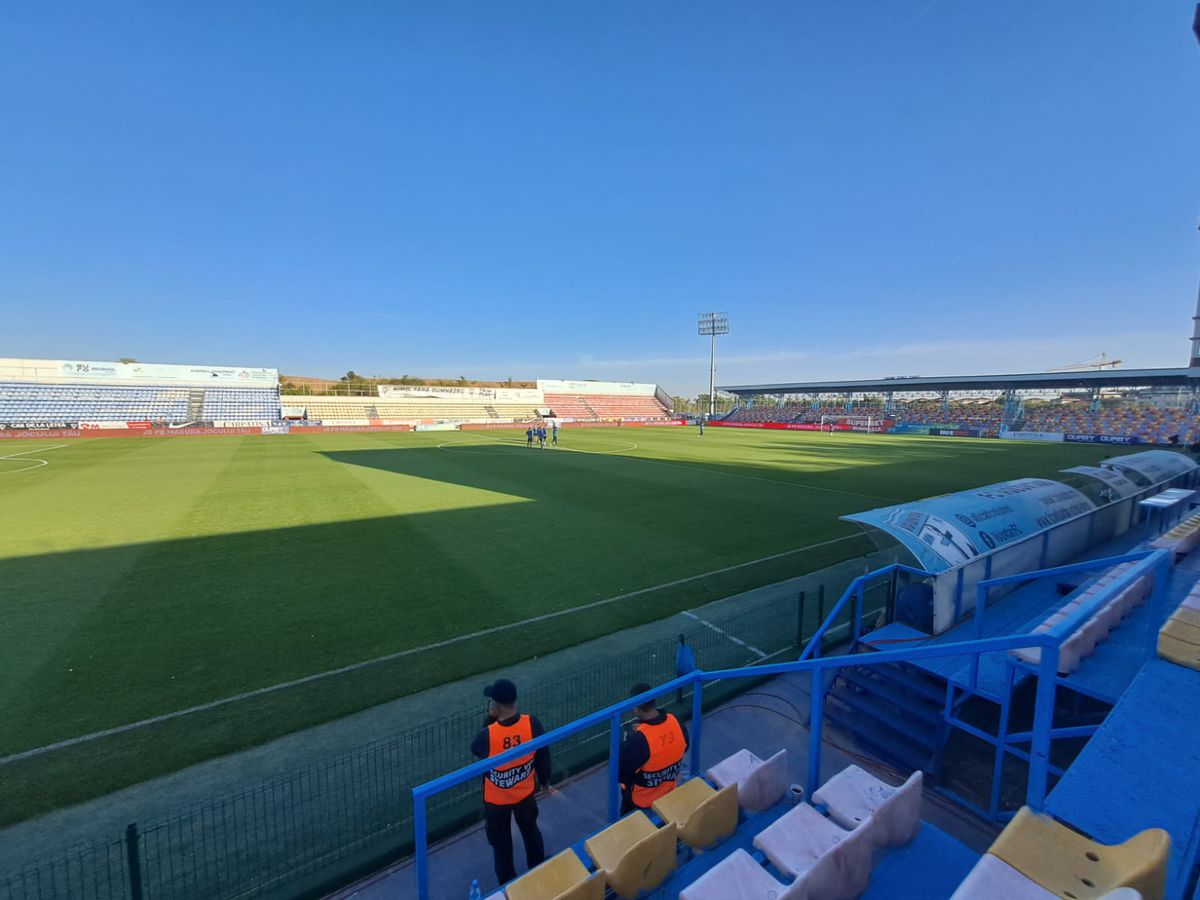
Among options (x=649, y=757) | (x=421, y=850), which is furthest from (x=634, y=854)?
(x=421, y=850)

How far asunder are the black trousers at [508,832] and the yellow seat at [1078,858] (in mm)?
3238

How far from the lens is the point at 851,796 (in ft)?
13.2

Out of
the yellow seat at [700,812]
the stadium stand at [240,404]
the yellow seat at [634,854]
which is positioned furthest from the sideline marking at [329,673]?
the stadium stand at [240,404]

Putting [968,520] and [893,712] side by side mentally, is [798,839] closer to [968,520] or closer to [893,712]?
[893,712]

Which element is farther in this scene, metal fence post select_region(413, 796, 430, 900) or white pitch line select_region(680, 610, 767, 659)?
white pitch line select_region(680, 610, 767, 659)

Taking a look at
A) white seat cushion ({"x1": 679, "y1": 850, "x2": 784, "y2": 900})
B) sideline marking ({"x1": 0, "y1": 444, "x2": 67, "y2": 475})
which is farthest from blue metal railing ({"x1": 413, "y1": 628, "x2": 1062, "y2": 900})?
sideline marking ({"x1": 0, "y1": 444, "x2": 67, "y2": 475})

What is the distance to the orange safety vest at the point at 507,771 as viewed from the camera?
4031 mm

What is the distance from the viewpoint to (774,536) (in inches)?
586

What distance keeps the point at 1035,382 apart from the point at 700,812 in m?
66.3

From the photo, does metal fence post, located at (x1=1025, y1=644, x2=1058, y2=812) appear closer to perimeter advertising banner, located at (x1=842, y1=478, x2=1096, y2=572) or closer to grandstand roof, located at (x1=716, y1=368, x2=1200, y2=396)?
perimeter advertising banner, located at (x1=842, y1=478, x2=1096, y2=572)

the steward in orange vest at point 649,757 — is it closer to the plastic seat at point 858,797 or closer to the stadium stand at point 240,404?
the plastic seat at point 858,797

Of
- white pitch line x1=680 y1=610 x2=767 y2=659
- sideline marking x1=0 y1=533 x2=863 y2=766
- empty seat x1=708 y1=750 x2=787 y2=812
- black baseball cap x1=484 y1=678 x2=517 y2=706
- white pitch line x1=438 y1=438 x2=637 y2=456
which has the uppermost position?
black baseball cap x1=484 y1=678 x2=517 y2=706

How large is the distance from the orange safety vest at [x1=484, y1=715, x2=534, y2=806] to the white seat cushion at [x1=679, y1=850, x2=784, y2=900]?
1.54 meters

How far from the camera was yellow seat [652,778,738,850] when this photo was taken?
149 inches
